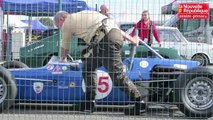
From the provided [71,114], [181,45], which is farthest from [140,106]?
[181,45]

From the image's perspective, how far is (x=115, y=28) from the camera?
690 centimetres

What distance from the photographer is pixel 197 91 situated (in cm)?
719

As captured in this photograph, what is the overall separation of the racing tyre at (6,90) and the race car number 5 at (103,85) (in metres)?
1.04

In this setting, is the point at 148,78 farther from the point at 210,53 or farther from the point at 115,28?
the point at 210,53

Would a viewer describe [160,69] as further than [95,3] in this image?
Yes

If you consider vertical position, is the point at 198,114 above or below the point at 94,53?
below

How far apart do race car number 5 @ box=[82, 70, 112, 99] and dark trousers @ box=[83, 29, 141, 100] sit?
0.24 metres

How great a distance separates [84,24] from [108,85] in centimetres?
103

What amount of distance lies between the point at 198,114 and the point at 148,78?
0.92 meters

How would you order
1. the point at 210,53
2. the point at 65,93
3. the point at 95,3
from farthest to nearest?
the point at 210,53 → the point at 65,93 → the point at 95,3

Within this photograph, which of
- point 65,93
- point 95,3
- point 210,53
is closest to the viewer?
point 95,3

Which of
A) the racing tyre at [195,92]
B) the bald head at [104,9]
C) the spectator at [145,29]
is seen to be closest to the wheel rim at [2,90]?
the bald head at [104,9]

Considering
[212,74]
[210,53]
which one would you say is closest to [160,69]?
[212,74]

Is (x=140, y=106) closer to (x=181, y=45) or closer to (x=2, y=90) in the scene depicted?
(x=2, y=90)
